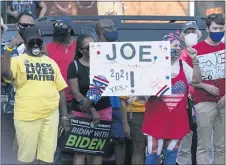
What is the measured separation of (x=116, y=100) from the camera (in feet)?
24.4

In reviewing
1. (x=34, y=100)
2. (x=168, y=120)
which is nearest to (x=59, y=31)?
(x=34, y=100)

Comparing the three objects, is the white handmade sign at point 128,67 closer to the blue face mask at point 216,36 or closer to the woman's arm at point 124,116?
the woman's arm at point 124,116

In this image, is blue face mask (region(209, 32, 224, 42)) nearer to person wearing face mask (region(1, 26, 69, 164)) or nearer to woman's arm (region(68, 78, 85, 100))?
woman's arm (region(68, 78, 85, 100))

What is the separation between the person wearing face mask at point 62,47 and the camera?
24.6 feet

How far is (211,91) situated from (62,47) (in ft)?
5.94

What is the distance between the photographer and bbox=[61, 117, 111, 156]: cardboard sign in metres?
7.12

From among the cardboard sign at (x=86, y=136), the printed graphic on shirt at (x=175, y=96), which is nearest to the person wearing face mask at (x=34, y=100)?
the cardboard sign at (x=86, y=136)

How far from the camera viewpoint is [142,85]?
6.89 metres

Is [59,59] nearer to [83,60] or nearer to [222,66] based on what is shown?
[83,60]

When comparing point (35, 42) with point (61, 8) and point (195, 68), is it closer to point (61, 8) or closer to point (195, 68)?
point (195, 68)

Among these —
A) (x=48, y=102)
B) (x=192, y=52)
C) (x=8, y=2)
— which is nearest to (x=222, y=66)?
(x=192, y=52)

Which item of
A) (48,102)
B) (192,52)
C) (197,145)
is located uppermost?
(192,52)

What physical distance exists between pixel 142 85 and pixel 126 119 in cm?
58

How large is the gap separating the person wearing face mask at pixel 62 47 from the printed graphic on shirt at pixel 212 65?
4.96 ft
